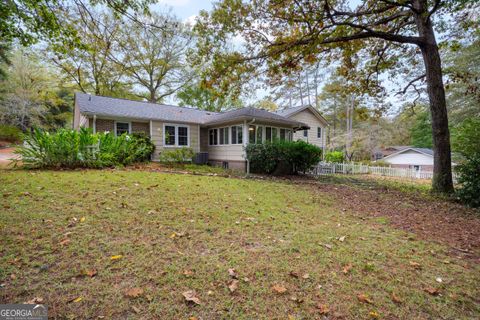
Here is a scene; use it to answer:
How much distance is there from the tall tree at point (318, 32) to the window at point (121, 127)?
7858mm

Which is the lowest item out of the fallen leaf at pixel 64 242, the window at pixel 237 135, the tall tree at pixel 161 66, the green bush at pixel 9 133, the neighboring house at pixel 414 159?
the fallen leaf at pixel 64 242

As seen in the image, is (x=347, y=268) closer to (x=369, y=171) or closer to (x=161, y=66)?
(x=369, y=171)

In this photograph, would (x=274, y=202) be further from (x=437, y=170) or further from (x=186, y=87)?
(x=186, y=87)

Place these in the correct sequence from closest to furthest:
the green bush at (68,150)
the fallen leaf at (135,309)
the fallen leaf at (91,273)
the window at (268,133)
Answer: the fallen leaf at (135,309) < the fallen leaf at (91,273) < the green bush at (68,150) < the window at (268,133)

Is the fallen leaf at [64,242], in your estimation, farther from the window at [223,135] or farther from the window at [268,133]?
the window at [268,133]

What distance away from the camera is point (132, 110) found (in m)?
13.7

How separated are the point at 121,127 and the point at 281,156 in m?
9.52

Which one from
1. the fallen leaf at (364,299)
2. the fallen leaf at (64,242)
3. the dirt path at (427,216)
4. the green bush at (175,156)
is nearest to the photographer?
the fallen leaf at (364,299)

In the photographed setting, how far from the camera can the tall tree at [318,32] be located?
724 cm

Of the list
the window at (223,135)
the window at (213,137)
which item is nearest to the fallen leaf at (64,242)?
the window at (223,135)

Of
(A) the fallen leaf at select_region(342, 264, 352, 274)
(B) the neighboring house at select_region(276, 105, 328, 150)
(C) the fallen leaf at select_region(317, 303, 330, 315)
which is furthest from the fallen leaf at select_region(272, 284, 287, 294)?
(B) the neighboring house at select_region(276, 105, 328, 150)

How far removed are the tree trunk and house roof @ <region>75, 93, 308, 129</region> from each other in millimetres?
7220

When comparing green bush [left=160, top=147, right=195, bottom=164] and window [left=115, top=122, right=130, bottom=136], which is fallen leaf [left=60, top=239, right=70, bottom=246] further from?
window [left=115, top=122, right=130, bottom=136]

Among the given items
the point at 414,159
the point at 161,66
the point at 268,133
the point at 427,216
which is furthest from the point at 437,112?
the point at 161,66
